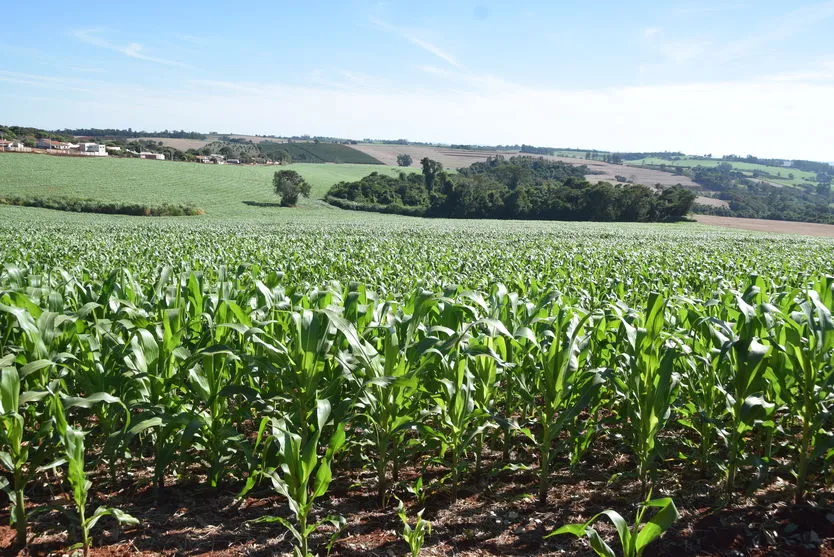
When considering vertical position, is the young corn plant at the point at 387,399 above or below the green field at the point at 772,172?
below

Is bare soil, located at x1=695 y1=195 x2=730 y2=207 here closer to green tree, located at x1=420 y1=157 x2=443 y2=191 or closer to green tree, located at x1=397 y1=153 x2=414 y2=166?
green tree, located at x1=420 y1=157 x2=443 y2=191

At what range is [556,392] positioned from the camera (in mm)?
3473

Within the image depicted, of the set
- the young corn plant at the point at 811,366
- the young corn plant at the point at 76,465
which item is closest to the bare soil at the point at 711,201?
the young corn plant at the point at 811,366

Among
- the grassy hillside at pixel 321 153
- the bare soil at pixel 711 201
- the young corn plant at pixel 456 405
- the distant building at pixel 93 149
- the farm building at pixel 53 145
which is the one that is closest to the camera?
the young corn plant at pixel 456 405

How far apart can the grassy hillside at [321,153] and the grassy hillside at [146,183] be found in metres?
43.4

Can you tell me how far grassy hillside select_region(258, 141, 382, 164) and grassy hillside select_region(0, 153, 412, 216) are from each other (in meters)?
43.4

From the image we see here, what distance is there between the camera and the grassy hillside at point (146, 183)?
63.8m

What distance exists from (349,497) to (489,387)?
1.21 m

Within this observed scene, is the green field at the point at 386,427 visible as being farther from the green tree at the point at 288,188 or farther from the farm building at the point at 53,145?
the farm building at the point at 53,145

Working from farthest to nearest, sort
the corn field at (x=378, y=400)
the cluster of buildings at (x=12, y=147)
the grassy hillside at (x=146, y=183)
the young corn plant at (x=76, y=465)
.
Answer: the cluster of buildings at (x=12, y=147)
the grassy hillside at (x=146, y=183)
the corn field at (x=378, y=400)
the young corn plant at (x=76, y=465)

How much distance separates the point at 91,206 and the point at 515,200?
189ft

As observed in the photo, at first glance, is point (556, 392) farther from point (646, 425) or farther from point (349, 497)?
point (349, 497)

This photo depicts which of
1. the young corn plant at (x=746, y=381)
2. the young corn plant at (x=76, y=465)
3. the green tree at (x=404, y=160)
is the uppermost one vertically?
the green tree at (x=404, y=160)

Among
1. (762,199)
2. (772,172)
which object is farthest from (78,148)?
(772,172)
